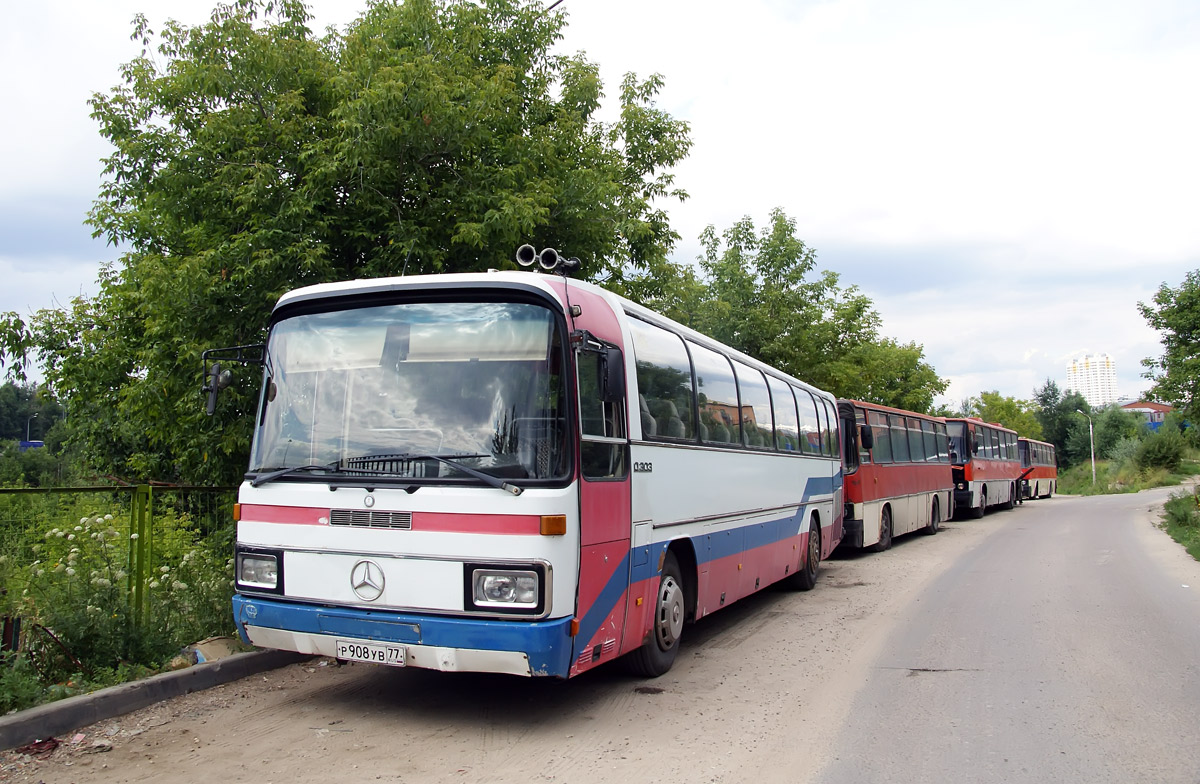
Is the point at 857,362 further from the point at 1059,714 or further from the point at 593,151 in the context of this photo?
the point at 1059,714

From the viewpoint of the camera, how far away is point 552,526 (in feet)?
17.4

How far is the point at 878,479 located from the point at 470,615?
14556 mm

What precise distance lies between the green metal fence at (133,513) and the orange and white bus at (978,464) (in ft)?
81.1

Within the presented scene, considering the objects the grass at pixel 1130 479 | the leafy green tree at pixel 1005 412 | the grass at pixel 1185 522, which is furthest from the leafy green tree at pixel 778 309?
the leafy green tree at pixel 1005 412

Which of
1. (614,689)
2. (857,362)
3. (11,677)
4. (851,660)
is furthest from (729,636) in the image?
(857,362)

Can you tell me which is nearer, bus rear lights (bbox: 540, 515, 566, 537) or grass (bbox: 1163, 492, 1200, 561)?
bus rear lights (bbox: 540, 515, 566, 537)

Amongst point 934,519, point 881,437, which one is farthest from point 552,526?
point 934,519

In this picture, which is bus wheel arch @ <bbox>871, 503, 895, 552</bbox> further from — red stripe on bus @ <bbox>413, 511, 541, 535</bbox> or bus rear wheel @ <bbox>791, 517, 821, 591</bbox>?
red stripe on bus @ <bbox>413, 511, 541, 535</bbox>

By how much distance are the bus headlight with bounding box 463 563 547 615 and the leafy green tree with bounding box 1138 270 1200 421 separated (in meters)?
26.5

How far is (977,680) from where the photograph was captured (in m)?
7.04

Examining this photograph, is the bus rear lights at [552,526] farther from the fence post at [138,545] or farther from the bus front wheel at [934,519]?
the bus front wheel at [934,519]

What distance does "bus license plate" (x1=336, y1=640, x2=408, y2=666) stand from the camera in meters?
5.45

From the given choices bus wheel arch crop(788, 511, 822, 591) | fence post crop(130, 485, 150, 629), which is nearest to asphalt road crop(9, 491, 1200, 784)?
fence post crop(130, 485, 150, 629)

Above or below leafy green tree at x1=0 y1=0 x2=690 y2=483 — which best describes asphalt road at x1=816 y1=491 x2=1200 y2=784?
below
